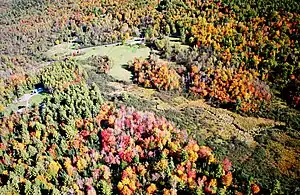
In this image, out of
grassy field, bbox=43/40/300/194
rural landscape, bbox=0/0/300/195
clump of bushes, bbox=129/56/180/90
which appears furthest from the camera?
clump of bushes, bbox=129/56/180/90

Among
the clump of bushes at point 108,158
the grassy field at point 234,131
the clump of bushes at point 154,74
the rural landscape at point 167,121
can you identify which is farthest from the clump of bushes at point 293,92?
the clump of bushes at point 108,158

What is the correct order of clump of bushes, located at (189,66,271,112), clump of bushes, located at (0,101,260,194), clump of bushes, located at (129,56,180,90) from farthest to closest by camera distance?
clump of bushes, located at (129,56,180,90), clump of bushes, located at (189,66,271,112), clump of bushes, located at (0,101,260,194)

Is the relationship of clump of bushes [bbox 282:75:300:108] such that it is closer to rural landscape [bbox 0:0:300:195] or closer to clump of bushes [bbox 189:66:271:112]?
rural landscape [bbox 0:0:300:195]

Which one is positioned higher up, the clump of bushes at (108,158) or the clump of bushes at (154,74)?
the clump of bushes at (154,74)

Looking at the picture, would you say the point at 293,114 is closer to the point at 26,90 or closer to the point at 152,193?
the point at 152,193

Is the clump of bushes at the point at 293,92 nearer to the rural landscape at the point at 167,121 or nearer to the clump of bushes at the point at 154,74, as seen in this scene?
the rural landscape at the point at 167,121

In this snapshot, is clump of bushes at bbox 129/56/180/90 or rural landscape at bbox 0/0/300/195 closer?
rural landscape at bbox 0/0/300/195

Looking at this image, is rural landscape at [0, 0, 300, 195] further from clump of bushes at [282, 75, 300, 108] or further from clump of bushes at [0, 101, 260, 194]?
clump of bushes at [282, 75, 300, 108]

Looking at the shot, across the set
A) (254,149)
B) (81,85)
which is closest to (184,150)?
(254,149)

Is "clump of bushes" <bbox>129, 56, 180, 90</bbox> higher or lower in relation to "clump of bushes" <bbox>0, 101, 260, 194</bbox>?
higher

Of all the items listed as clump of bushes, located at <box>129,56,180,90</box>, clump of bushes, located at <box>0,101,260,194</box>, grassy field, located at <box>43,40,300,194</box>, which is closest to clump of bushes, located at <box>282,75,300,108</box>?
grassy field, located at <box>43,40,300,194</box>
